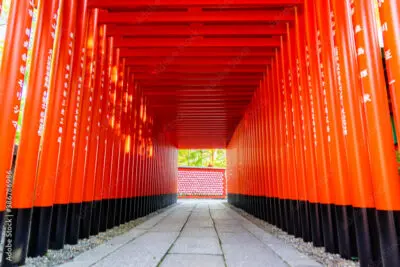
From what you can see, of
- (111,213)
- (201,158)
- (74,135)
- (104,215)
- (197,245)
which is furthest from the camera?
(201,158)

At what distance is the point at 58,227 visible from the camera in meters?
3.35

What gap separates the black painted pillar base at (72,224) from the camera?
3.66 metres

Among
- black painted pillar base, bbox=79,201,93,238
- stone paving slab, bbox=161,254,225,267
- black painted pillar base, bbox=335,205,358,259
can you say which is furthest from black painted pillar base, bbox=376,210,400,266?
black painted pillar base, bbox=79,201,93,238

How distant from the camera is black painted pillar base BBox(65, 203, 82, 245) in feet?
12.0

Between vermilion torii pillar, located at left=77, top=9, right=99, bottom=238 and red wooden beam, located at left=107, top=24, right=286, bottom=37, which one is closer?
A: vermilion torii pillar, located at left=77, top=9, right=99, bottom=238

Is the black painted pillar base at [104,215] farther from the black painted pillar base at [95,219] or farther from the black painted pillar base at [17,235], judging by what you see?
the black painted pillar base at [17,235]

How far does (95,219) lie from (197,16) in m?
3.66

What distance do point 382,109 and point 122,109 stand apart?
492cm

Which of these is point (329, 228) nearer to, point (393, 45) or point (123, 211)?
point (393, 45)

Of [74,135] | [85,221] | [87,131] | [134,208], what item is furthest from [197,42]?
[134,208]

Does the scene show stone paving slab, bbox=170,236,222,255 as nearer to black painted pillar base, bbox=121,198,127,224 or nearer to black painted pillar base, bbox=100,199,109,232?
black painted pillar base, bbox=100,199,109,232

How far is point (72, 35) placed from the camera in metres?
3.51

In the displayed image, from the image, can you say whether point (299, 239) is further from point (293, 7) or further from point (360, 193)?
point (293, 7)

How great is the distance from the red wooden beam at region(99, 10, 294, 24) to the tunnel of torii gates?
0.02 m
